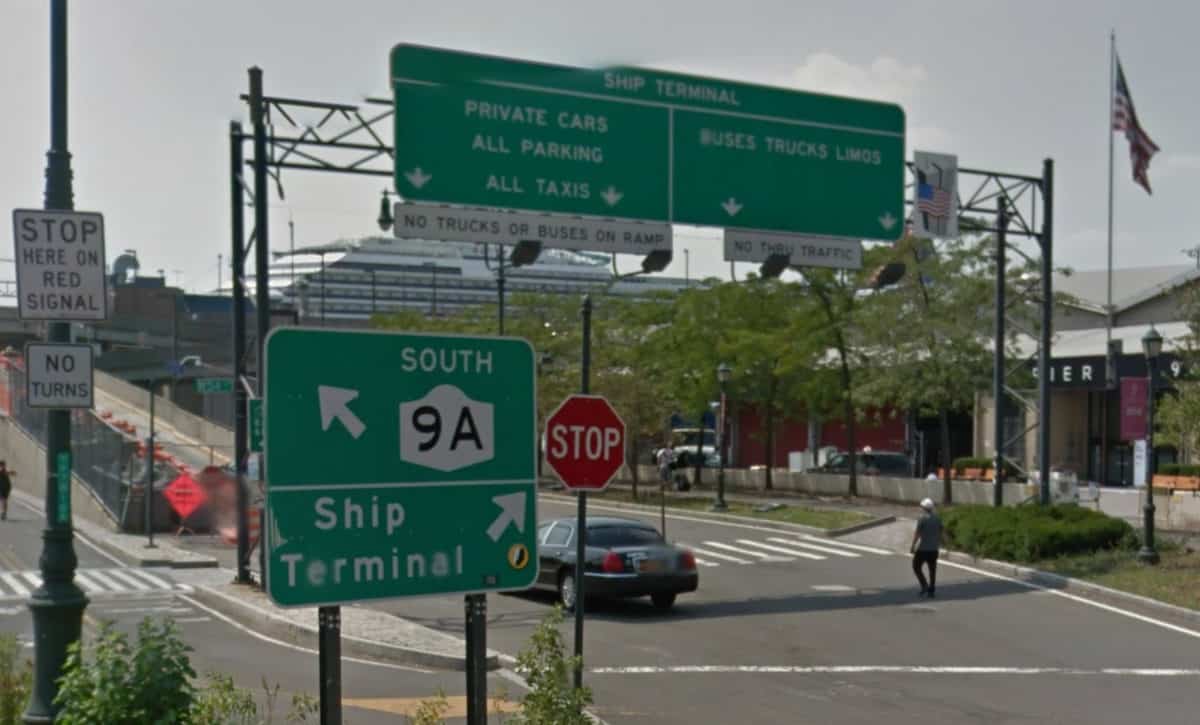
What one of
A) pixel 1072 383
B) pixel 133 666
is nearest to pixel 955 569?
pixel 133 666

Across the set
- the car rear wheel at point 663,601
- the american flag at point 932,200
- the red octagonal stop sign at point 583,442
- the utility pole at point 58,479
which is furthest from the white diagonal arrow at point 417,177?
the american flag at point 932,200

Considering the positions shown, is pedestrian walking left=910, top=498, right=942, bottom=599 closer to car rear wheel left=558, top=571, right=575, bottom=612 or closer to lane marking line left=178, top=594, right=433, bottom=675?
car rear wheel left=558, top=571, right=575, bottom=612

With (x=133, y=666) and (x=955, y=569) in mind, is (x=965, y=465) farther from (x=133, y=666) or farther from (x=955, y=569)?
(x=133, y=666)

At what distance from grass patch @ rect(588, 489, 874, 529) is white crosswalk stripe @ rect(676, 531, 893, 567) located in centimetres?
213

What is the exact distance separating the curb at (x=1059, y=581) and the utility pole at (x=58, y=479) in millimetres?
15657

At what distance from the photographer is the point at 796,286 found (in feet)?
149

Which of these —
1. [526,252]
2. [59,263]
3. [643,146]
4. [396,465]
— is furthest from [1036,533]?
[396,465]

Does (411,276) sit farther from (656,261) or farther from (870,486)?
(656,261)

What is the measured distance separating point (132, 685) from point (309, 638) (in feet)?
A: 37.3

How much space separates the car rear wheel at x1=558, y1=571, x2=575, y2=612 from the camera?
69.3ft

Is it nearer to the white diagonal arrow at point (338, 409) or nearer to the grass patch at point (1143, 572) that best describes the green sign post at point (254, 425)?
the grass patch at point (1143, 572)

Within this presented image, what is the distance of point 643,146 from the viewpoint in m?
21.4

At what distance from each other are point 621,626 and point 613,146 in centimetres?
700

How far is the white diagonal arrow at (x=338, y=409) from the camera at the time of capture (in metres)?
5.41
